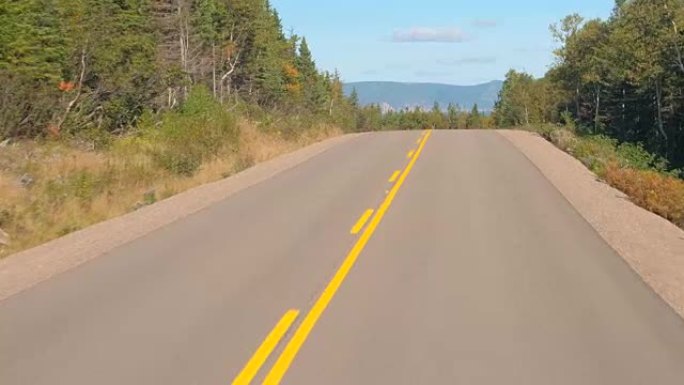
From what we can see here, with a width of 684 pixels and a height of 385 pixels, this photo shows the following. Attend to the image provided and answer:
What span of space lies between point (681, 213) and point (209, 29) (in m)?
44.9

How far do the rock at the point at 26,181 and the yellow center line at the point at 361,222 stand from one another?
780cm

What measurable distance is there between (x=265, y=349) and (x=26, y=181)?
1181 cm

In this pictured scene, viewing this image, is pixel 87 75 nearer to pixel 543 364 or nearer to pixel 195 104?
pixel 195 104

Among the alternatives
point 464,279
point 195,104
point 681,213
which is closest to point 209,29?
point 195,104

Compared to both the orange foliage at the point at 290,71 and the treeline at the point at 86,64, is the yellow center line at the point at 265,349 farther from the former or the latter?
the orange foliage at the point at 290,71

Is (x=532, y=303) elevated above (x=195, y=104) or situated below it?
below

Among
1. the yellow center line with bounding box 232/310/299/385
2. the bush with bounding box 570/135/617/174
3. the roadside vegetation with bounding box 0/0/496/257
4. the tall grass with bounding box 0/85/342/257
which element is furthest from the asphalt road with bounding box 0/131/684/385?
the bush with bounding box 570/135/617/174

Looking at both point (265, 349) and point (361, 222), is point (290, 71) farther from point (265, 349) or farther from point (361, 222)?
point (265, 349)

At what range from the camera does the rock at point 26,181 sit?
15089 millimetres

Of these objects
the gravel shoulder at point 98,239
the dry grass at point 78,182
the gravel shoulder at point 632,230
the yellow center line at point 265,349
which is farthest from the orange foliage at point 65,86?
the yellow center line at point 265,349

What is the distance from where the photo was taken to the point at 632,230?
10.9m

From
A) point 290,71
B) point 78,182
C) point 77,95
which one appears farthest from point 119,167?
point 290,71

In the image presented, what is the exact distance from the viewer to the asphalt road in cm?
514

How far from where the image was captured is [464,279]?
7.81 m
